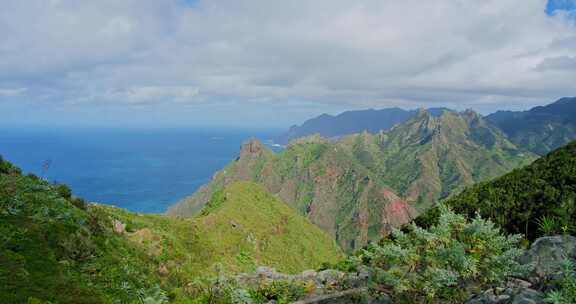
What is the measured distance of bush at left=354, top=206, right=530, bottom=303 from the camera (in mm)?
6379

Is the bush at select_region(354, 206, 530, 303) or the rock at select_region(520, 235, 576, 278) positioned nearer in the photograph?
the rock at select_region(520, 235, 576, 278)

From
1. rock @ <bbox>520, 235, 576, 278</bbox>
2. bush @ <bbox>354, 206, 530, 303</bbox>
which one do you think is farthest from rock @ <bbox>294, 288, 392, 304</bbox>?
rock @ <bbox>520, 235, 576, 278</bbox>

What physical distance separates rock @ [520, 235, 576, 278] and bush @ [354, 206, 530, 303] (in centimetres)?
32

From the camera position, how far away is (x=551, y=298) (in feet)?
15.2

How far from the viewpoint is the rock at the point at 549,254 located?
6.17 metres

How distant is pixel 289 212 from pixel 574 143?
2436 inches

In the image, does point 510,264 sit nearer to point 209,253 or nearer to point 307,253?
point 209,253

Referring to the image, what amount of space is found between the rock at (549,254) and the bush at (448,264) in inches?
12.7

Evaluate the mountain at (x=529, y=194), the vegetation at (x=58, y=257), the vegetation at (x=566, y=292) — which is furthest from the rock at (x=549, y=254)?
the mountain at (x=529, y=194)

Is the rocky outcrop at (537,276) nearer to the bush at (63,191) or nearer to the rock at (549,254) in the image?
the rock at (549,254)

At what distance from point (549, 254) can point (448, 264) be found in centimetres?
186

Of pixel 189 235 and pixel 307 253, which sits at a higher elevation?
pixel 189 235

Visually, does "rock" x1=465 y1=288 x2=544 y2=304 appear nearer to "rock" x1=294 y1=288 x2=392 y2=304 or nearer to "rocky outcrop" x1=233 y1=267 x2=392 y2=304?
"rocky outcrop" x1=233 y1=267 x2=392 y2=304

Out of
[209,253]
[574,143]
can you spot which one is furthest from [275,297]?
[574,143]
